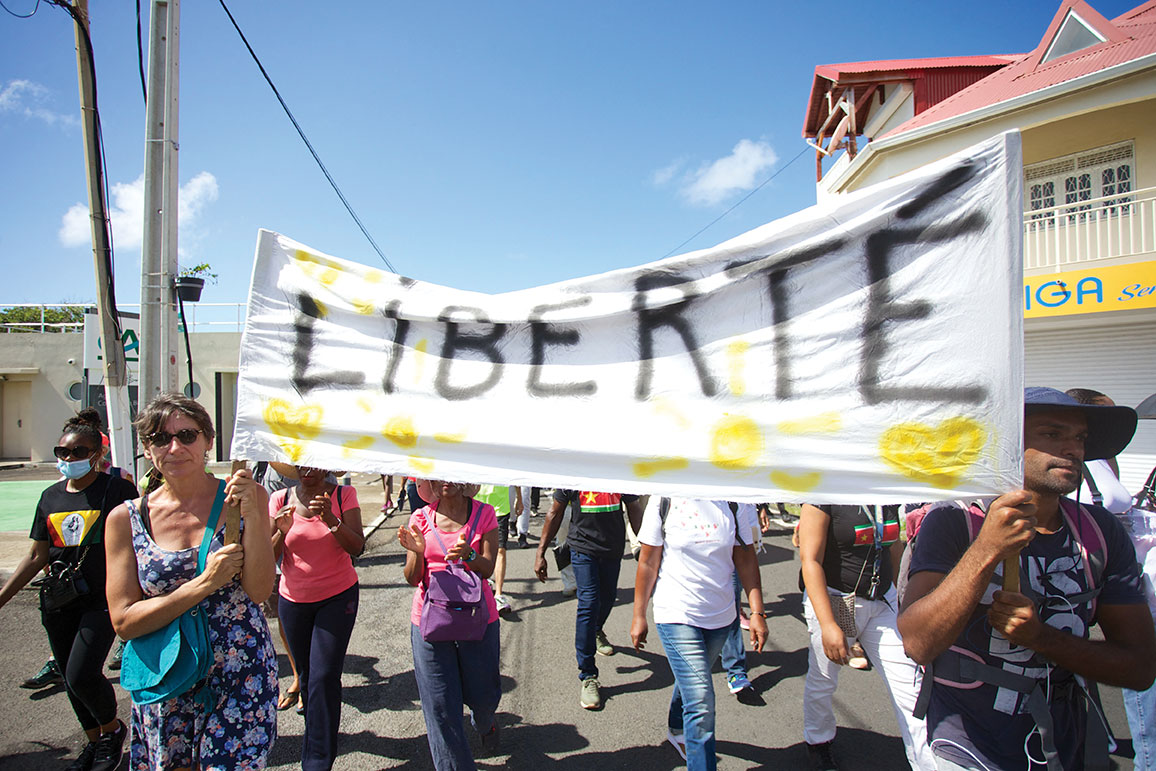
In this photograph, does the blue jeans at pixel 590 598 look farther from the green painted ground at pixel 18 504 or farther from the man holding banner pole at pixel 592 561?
the green painted ground at pixel 18 504

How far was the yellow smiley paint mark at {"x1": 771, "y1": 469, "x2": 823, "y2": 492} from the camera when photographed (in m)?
2.03

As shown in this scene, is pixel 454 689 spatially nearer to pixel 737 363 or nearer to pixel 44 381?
pixel 737 363

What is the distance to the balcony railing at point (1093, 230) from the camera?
437 inches

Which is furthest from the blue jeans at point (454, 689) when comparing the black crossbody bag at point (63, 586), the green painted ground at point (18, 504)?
the green painted ground at point (18, 504)

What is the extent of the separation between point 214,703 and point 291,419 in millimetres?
1105

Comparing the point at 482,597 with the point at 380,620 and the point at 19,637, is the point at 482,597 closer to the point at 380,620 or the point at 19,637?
the point at 380,620

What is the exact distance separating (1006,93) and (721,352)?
14.8 m

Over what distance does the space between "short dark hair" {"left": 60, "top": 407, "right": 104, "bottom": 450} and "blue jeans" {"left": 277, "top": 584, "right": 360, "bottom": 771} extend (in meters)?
1.56

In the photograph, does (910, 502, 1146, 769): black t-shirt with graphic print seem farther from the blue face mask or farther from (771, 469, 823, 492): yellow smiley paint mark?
the blue face mask

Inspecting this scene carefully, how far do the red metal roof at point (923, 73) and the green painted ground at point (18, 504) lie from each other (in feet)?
66.9

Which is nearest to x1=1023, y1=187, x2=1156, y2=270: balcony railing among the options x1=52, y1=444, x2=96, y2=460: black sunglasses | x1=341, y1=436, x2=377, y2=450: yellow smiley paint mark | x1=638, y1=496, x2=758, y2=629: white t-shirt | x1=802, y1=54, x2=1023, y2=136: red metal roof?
x1=802, y1=54, x2=1023, y2=136: red metal roof

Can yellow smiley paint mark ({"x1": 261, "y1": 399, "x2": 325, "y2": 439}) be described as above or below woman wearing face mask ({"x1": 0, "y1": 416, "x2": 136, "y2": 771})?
above

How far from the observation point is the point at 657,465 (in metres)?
2.20

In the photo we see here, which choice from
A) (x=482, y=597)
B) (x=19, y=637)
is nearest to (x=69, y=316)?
(x=19, y=637)
